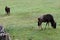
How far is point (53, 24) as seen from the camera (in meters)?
18.1

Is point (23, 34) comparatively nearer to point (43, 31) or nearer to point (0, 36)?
point (43, 31)

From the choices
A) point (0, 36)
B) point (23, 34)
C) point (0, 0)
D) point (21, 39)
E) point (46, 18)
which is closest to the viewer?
point (0, 36)

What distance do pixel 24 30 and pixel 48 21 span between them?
1.75 metres

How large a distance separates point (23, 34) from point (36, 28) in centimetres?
212

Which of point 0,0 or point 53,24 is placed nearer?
point 53,24

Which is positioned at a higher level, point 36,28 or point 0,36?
point 0,36

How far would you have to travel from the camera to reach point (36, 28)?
18312 millimetres

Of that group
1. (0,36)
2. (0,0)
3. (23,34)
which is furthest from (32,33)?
(0,0)

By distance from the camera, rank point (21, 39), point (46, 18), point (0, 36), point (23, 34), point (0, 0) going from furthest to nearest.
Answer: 1. point (0, 0)
2. point (46, 18)
3. point (23, 34)
4. point (21, 39)
5. point (0, 36)

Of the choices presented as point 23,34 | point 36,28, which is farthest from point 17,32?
point 36,28

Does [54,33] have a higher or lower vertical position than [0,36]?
lower

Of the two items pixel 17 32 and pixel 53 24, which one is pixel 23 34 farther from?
pixel 53 24

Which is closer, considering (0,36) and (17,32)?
(0,36)

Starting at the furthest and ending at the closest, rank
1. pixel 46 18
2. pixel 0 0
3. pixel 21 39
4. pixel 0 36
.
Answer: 1. pixel 0 0
2. pixel 46 18
3. pixel 21 39
4. pixel 0 36
